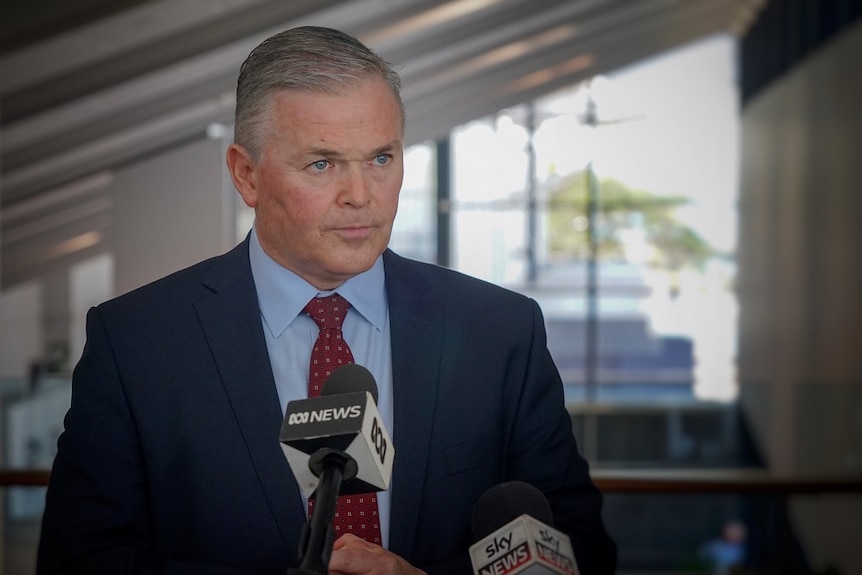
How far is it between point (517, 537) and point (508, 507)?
90 millimetres

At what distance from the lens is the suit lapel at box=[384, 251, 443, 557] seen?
1467mm

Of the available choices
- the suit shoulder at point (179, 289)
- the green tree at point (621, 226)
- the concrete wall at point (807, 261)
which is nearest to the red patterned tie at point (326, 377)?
the suit shoulder at point (179, 289)

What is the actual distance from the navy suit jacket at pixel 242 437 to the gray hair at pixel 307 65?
10.0 inches

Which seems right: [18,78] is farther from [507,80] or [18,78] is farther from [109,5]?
[507,80]

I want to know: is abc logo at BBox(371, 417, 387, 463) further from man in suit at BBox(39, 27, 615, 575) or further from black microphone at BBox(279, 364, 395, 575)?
man in suit at BBox(39, 27, 615, 575)

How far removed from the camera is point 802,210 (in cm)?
479

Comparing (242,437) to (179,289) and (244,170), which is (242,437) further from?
(244,170)

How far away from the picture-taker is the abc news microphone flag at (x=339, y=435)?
1056 millimetres

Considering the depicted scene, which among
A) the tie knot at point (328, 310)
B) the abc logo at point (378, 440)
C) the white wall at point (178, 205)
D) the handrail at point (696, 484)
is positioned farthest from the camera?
the white wall at point (178, 205)

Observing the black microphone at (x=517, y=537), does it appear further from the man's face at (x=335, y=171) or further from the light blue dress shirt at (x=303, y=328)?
the man's face at (x=335, y=171)

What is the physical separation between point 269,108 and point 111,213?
2242 millimetres

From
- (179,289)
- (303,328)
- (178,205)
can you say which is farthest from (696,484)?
(179,289)

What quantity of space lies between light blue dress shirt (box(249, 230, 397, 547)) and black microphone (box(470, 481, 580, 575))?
0.21 metres

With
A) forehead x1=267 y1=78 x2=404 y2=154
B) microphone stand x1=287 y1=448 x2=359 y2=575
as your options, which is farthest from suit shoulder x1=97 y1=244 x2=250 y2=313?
microphone stand x1=287 y1=448 x2=359 y2=575
